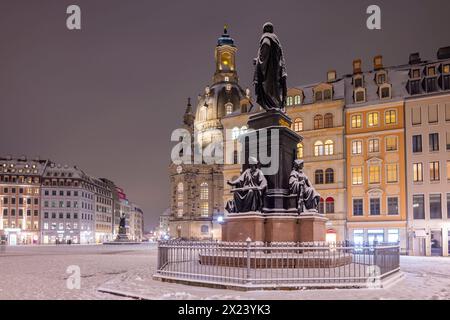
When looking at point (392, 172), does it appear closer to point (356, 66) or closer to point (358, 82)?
point (358, 82)

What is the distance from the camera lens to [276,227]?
18703 mm

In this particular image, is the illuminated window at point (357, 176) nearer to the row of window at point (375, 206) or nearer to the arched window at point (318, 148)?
the row of window at point (375, 206)

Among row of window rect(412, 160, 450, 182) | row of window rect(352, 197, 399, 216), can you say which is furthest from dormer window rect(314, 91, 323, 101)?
row of window rect(412, 160, 450, 182)

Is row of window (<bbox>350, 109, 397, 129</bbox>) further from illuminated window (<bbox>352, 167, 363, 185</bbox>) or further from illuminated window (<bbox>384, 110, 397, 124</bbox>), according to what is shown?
illuminated window (<bbox>352, 167, 363, 185</bbox>)

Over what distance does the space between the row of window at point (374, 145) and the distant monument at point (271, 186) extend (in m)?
31.7

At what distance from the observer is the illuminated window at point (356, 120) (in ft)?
172

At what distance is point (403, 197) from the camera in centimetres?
4856

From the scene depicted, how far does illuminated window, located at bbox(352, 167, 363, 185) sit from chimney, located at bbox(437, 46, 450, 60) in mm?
13862

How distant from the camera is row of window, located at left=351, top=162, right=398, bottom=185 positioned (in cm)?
4969

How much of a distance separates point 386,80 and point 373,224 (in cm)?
1466

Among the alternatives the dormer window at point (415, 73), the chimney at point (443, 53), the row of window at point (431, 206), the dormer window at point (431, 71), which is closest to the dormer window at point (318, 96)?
the dormer window at point (415, 73)

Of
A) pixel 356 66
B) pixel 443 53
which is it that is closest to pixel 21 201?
pixel 356 66
